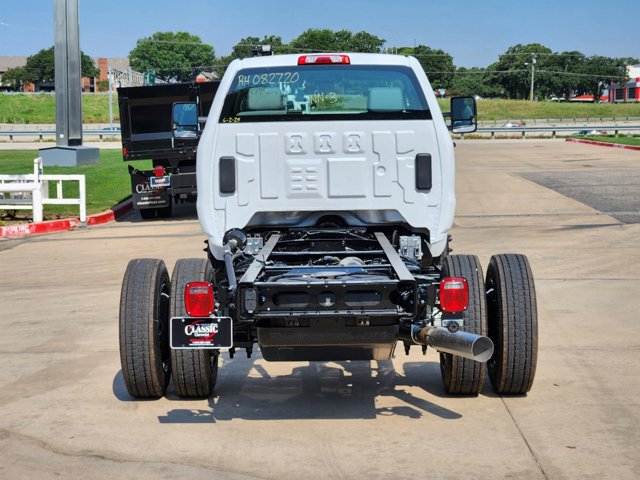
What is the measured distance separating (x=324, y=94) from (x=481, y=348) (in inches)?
105

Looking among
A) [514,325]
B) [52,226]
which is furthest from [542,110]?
[514,325]

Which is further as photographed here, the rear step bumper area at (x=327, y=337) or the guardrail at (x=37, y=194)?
the guardrail at (x=37, y=194)

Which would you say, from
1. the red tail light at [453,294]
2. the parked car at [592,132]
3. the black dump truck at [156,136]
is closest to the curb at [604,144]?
the parked car at [592,132]

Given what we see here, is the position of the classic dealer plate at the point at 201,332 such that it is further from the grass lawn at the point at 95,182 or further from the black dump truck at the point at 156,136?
the grass lawn at the point at 95,182

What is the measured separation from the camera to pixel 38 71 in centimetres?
18212

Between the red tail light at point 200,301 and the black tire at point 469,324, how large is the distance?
5.21ft

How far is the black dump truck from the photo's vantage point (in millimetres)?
19703

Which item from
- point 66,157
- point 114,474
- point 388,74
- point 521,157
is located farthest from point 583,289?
point 521,157

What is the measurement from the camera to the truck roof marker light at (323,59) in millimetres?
7777

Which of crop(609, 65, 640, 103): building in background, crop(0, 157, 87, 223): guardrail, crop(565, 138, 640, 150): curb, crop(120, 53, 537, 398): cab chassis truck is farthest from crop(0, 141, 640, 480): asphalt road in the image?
crop(609, 65, 640, 103): building in background

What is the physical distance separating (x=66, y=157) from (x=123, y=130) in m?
12.6

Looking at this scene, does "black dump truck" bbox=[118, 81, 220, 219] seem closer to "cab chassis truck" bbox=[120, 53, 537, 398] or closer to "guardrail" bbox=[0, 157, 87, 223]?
"guardrail" bbox=[0, 157, 87, 223]

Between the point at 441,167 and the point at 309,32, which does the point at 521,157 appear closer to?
the point at 441,167

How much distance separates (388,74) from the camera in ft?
25.5
